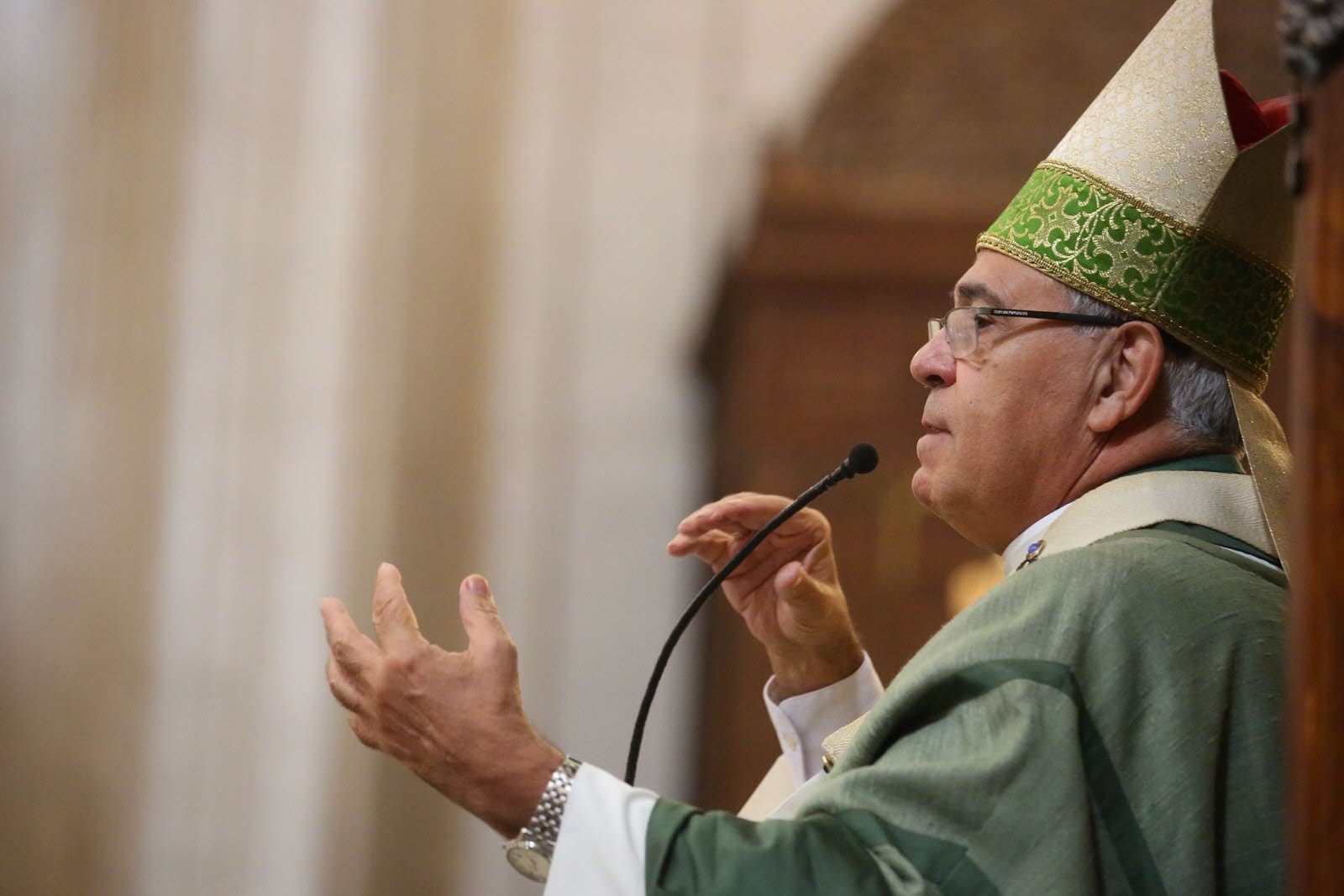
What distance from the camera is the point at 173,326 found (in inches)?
176

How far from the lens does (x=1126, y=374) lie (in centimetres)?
185

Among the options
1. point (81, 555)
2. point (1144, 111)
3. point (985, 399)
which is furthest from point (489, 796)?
point (81, 555)

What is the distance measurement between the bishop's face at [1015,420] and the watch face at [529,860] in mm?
718

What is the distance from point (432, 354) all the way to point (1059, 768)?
4.09 m

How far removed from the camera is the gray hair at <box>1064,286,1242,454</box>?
185cm

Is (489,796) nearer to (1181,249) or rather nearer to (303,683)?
(1181,249)

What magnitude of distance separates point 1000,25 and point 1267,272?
384 centimetres

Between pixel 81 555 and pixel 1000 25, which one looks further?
pixel 1000 25

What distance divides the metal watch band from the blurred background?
125 inches

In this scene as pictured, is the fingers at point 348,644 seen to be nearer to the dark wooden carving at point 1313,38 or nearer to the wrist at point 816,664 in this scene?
the wrist at point 816,664

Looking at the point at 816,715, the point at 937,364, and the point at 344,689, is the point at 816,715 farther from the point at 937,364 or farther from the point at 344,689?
the point at 344,689

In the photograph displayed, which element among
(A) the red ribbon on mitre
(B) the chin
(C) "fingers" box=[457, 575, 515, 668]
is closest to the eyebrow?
(B) the chin

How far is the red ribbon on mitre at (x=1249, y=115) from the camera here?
1.93 meters

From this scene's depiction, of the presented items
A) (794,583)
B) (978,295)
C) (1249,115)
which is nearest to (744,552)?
(794,583)
